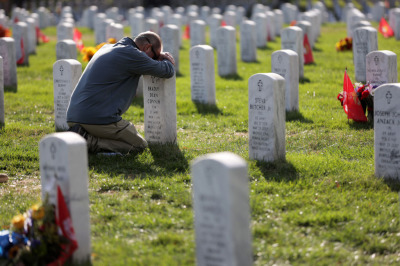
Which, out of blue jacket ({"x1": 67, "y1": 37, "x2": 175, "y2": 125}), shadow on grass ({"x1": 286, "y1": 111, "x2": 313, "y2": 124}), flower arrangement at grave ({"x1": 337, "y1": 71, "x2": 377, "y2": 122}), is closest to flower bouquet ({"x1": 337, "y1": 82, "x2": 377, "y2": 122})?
flower arrangement at grave ({"x1": 337, "y1": 71, "x2": 377, "y2": 122})

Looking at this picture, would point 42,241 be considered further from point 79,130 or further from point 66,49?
point 66,49

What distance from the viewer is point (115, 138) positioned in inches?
322

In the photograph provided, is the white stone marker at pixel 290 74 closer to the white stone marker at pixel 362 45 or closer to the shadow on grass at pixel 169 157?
the shadow on grass at pixel 169 157

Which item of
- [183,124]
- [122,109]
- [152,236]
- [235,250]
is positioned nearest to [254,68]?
[183,124]

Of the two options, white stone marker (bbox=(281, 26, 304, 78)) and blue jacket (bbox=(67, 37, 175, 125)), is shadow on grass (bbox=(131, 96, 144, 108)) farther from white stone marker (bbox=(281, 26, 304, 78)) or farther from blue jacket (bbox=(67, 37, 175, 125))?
blue jacket (bbox=(67, 37, 175, 125))

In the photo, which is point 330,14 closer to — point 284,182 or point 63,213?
point 284,182

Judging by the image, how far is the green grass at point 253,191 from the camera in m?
5.11

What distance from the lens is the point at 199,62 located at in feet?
37.5

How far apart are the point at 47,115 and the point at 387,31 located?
13025mm

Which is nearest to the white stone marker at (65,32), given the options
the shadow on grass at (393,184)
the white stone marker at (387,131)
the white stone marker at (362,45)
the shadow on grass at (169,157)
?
the white stone marker at (362,45)

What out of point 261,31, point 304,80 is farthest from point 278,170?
point 261,31

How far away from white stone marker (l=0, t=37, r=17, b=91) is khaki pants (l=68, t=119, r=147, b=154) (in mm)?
5478

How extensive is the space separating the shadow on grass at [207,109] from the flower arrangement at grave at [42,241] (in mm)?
6170

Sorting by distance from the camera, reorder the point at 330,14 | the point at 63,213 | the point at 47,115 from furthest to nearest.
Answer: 1. the point at 330,14
2. the point at 47,115
3. the point at 63,213
